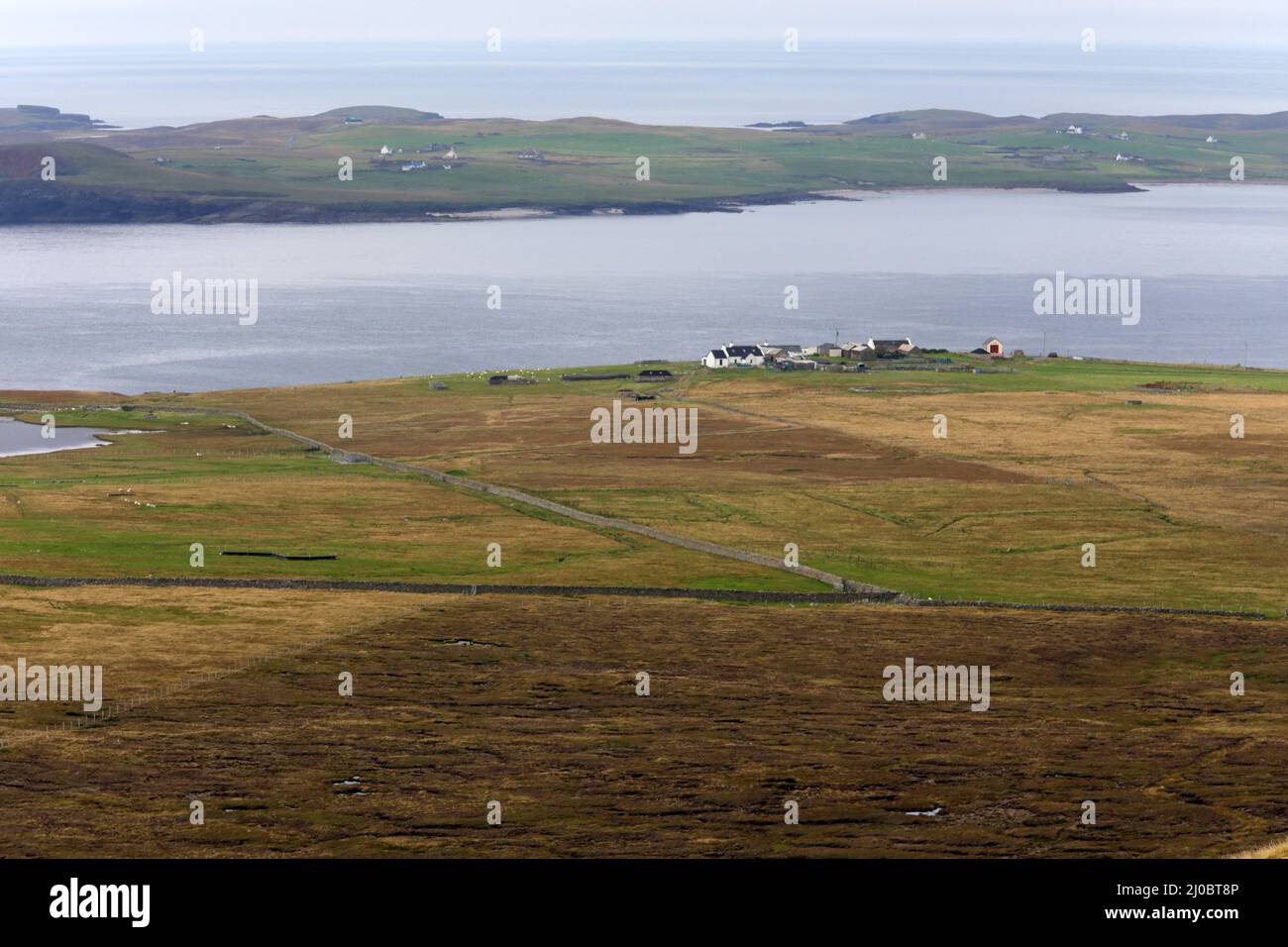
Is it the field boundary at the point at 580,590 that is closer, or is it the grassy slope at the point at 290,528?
the field boundary at the point at 580,590

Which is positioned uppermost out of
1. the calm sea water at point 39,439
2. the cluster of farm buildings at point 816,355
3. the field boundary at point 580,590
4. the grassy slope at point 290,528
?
the cluster of farm buildings at point 816,355

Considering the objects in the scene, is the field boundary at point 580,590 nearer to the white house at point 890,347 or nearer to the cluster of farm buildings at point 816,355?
the cluster of farm buildings at point 816,355

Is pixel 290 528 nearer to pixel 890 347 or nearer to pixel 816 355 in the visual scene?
pixel 816 355

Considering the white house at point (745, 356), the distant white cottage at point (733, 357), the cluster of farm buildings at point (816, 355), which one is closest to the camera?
the distant white cottage at point (733, 357)

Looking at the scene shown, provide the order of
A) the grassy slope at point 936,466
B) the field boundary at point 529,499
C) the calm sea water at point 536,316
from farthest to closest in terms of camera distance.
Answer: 1. the calm sea water at point 536,316
2. the grassy slope at point 936,466
3. the field boundary at point 529,499

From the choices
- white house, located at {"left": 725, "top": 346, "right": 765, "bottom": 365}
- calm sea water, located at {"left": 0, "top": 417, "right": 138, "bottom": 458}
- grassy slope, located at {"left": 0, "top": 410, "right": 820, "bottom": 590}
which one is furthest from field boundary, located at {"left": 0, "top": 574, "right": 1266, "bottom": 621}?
white house, located at {"left": 725, "top": 346, "right": 765, "bottom": 365}

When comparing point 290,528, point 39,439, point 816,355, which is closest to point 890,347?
point 816,355

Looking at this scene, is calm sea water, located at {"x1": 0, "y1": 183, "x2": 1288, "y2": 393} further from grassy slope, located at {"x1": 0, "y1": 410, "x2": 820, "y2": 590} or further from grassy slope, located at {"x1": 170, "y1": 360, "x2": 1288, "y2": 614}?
grassy slope, located at {"x1": 0, "y1": 410, "x2": 820, "y2": 590}

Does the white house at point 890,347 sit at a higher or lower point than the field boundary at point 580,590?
higher

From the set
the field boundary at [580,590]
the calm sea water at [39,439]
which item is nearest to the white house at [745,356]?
the calm sea water at [39,439]
